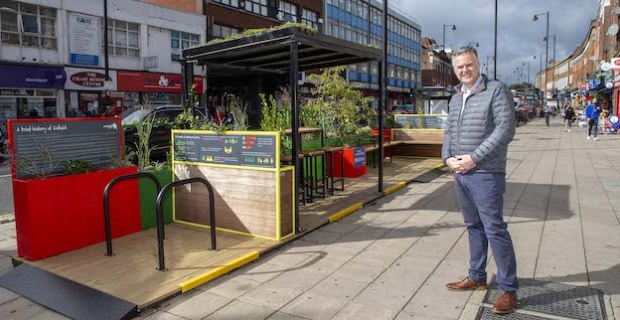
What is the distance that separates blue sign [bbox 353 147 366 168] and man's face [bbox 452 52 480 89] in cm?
601

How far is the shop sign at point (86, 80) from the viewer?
22594 mm

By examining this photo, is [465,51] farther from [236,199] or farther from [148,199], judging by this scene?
[148,199]

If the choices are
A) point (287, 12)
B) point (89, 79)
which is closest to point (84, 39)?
point (89, 79)

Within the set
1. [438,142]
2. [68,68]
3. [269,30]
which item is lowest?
[438,142]

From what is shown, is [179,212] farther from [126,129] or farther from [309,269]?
[126,129]

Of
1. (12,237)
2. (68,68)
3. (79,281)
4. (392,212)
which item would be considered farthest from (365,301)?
(68,68)

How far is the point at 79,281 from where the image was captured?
160 inches

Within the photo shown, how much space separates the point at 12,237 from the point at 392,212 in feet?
15.8

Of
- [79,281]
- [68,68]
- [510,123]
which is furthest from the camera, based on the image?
[68,68]

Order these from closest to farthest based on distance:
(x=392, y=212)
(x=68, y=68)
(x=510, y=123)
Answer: (x=510, y=123) < (x=392, y=212) < (x=68, y=68)

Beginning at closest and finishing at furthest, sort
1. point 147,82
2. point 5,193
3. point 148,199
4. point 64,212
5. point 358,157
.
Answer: point 64,212 < point 148,199 < point 5,193 < point 358,157 < point 147,82

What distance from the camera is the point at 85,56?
76.5 ft

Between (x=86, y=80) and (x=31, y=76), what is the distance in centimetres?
261

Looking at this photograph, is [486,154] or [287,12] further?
[287,12]
